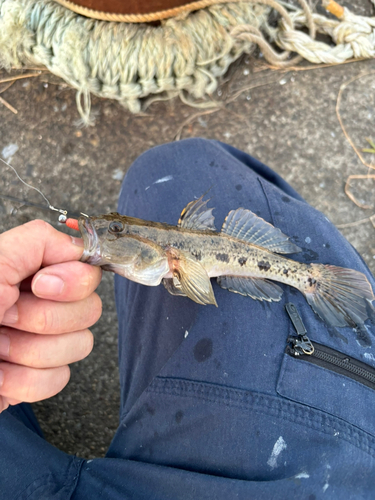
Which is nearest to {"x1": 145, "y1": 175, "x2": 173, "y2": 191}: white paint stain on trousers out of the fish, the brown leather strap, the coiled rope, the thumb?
the fish

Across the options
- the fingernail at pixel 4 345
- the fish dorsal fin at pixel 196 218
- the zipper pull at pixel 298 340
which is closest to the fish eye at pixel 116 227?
the fish dorsal fin at pixel 196 218

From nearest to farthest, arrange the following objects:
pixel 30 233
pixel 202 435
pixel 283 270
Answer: pixel 30 233 < pixel 202 435 < pixel 283 270

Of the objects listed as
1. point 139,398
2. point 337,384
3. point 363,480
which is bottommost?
point 139,398

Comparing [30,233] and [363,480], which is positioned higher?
[30,233]

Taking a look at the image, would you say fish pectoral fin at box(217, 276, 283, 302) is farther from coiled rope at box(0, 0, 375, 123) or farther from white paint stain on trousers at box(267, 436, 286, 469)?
coiled rope at box(0, 0, 375, 123)

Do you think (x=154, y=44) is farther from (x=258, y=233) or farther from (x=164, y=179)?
(x=258, y=233)

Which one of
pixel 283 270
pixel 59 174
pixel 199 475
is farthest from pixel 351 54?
pixel 199 475

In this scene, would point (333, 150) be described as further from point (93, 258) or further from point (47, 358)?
point (47, 358)

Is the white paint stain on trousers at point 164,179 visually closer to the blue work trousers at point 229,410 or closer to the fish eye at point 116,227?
the blue work trousers at point 229,410
